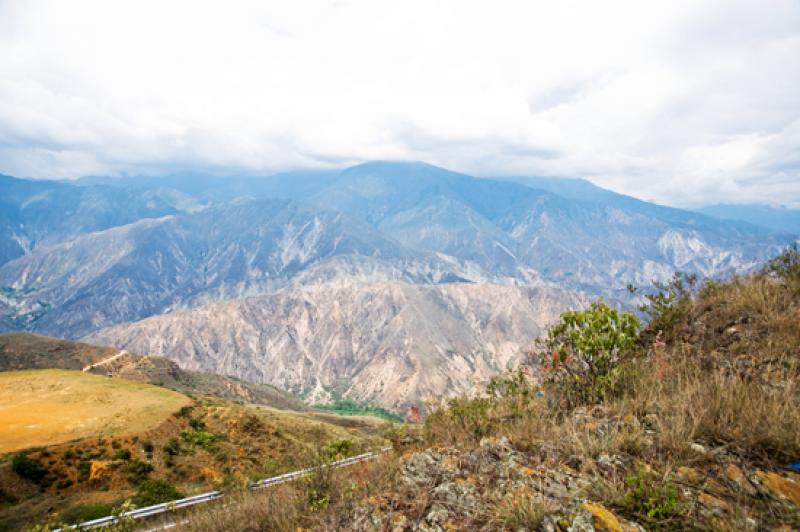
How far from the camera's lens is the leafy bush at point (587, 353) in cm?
685

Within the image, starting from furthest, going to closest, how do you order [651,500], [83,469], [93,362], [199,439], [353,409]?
[353,409] → [93,362] → [199,439] → [83,469] → [651,500]

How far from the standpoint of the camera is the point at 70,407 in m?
26.4

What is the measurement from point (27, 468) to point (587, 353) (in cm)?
2509

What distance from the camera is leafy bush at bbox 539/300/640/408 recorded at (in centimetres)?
685

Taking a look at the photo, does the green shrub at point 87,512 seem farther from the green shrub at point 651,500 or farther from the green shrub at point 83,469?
the green shrub at point 651,500

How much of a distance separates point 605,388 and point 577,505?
3.34 m

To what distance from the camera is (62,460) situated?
2020cm

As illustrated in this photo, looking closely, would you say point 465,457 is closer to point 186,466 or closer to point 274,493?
point 274,493

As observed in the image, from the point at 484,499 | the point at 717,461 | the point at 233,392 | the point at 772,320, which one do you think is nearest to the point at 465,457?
the point at 484,499

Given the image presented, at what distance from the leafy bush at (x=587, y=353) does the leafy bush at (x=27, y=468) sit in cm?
2400

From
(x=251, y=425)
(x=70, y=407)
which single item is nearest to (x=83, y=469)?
(x=70, y=407)

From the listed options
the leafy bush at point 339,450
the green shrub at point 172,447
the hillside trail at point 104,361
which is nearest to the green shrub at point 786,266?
the leafy bush at point 339,450

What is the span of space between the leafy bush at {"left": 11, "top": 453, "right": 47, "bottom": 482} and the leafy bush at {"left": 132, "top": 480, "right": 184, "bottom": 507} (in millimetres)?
4256

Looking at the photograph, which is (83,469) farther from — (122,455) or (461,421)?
(461,421)
